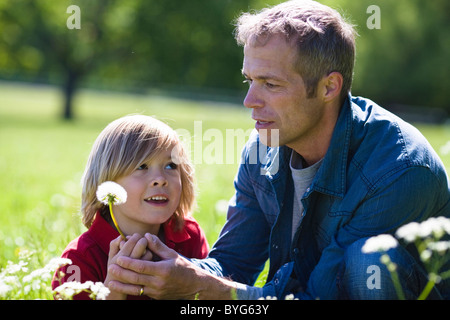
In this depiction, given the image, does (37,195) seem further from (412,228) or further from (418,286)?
(412,228)

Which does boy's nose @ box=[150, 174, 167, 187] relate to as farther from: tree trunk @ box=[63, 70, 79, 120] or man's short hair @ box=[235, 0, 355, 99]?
tree trunk @ box=[63, 70, 79, 120]

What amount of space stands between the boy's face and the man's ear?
0.89 meters

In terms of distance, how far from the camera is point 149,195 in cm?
312

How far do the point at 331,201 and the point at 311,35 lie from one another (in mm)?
875

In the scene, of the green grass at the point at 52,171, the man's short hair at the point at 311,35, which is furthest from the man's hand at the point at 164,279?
the man's short hair at the point at 311,35

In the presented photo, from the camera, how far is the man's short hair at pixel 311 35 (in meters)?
3.17

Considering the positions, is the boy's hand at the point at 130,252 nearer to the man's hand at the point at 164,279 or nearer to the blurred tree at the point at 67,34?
the man's hand at the point at 164,279

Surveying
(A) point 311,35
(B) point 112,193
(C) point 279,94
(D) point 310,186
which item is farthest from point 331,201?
(B) point 112,193

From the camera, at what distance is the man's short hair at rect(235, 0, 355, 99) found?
3168 mm

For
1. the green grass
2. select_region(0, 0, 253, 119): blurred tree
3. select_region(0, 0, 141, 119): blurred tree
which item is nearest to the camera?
the green grass

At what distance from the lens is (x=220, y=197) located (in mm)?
6625

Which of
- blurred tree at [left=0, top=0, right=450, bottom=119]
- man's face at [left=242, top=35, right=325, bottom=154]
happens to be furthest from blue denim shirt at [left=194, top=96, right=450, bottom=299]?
blurred tree at [left=0, top=0, right=450, bottom=119]

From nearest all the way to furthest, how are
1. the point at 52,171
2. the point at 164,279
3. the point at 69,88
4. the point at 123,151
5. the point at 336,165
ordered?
1. the point at 164,279
2. the point at 336,165
3. the point at 123,151
4. the point at 52,171
5. the point at 69,88

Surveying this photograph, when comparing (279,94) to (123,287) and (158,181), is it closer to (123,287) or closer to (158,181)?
(158,181)
